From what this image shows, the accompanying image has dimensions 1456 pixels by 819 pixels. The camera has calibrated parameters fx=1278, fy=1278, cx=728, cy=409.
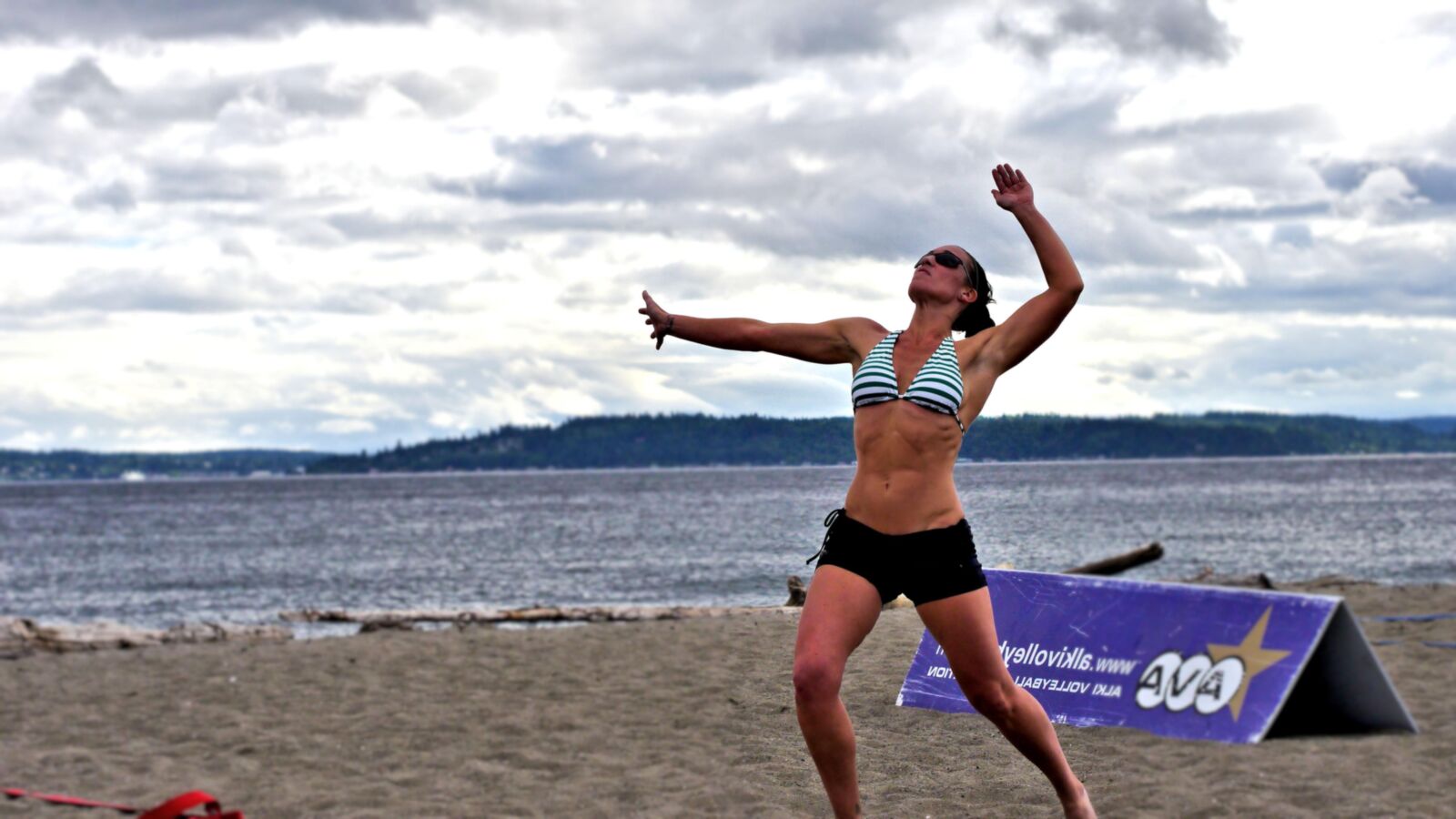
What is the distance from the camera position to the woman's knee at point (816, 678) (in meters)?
4.46

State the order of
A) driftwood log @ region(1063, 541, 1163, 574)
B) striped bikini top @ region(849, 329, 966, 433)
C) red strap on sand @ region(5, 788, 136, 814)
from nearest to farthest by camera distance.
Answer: striped bikini top @ region(849, 329, 966, 433) < red strap on sand @ region(5, 788, 136, 814) < driftwood log @ region(1063, 541, 1163, 574)

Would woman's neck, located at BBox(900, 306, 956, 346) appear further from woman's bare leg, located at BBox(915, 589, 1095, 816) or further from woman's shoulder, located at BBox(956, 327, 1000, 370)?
woman's bare leg, located at BBox(915, 589, 1095, 816)

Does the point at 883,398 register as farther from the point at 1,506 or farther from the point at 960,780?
the point at 1,506

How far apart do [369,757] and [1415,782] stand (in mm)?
7029

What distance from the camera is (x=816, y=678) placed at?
4.46 m

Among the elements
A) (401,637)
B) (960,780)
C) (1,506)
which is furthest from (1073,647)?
(1,506)

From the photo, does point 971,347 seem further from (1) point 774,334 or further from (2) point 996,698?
(2) point 996,698

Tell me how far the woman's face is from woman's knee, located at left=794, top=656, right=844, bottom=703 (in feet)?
4.86

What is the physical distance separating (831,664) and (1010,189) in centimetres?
192

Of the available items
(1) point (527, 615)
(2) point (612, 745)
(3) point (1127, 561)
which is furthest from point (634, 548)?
(2) point (612, 745)

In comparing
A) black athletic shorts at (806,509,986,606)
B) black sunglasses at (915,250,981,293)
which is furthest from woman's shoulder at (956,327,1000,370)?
black athletic shorts at (806,509,986,606)

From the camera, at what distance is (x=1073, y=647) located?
8375 mm

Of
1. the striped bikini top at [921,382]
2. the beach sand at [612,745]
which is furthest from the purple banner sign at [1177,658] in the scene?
the striped bikini top at [921,382]

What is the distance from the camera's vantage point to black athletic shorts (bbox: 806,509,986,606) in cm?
461
